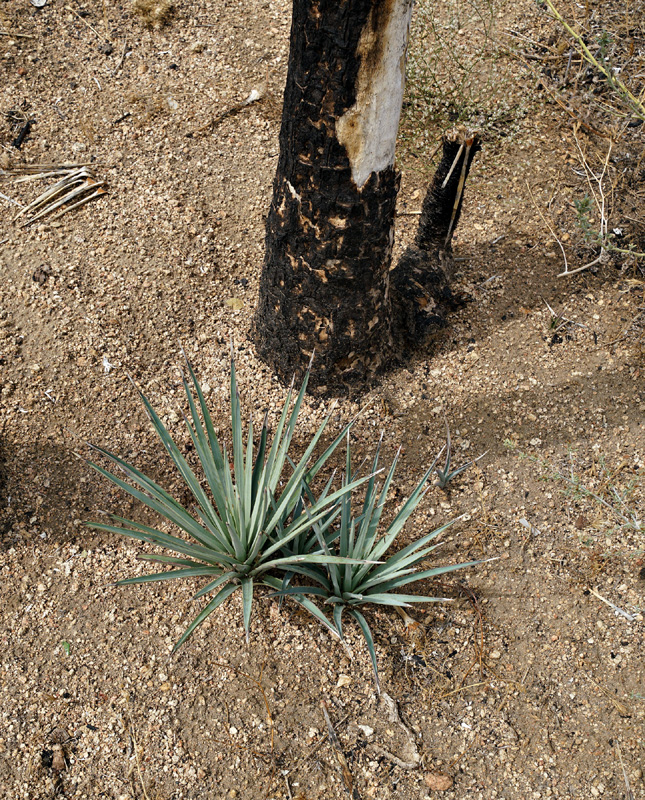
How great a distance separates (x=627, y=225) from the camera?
329 cm

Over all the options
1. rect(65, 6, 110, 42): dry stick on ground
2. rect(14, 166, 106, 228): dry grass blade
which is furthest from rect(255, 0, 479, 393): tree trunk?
rect(65, 6, 110, 42): dry stick on ground

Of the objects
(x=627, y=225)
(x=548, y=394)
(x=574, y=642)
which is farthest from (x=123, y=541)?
(x=627, y=225)

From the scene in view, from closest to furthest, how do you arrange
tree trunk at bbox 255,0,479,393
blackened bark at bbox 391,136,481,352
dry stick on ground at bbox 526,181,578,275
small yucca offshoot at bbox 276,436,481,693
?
tree trunk at bbox 255,0,479,393, small yucca offshoot at bbox 276,436,481,693, blackened bark at bbox 391,136,481,352, dry stick on ground at bbox 526,181,578,275

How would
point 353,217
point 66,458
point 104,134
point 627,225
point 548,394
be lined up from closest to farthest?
1. point 353,217
2. point 66,458
3. point 548,394
4. point 627,225
5. point 104,134

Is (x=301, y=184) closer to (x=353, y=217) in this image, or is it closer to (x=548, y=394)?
(x=353, y=217)

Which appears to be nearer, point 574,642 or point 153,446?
point 574,642

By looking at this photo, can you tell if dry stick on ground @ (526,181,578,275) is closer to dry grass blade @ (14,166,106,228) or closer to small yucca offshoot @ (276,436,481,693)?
small yucca offshoot @ (276,436,481,693)

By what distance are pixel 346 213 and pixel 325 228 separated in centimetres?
9

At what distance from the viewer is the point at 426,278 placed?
2955 millimetres

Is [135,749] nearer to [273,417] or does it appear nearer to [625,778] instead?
[273,417]

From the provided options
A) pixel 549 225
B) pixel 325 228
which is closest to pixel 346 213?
pixel 325 228

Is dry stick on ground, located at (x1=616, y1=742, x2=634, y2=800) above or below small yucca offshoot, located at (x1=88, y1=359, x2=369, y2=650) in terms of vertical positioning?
below

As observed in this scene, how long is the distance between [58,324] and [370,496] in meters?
1.61

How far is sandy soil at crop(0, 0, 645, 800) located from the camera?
2061 mm
